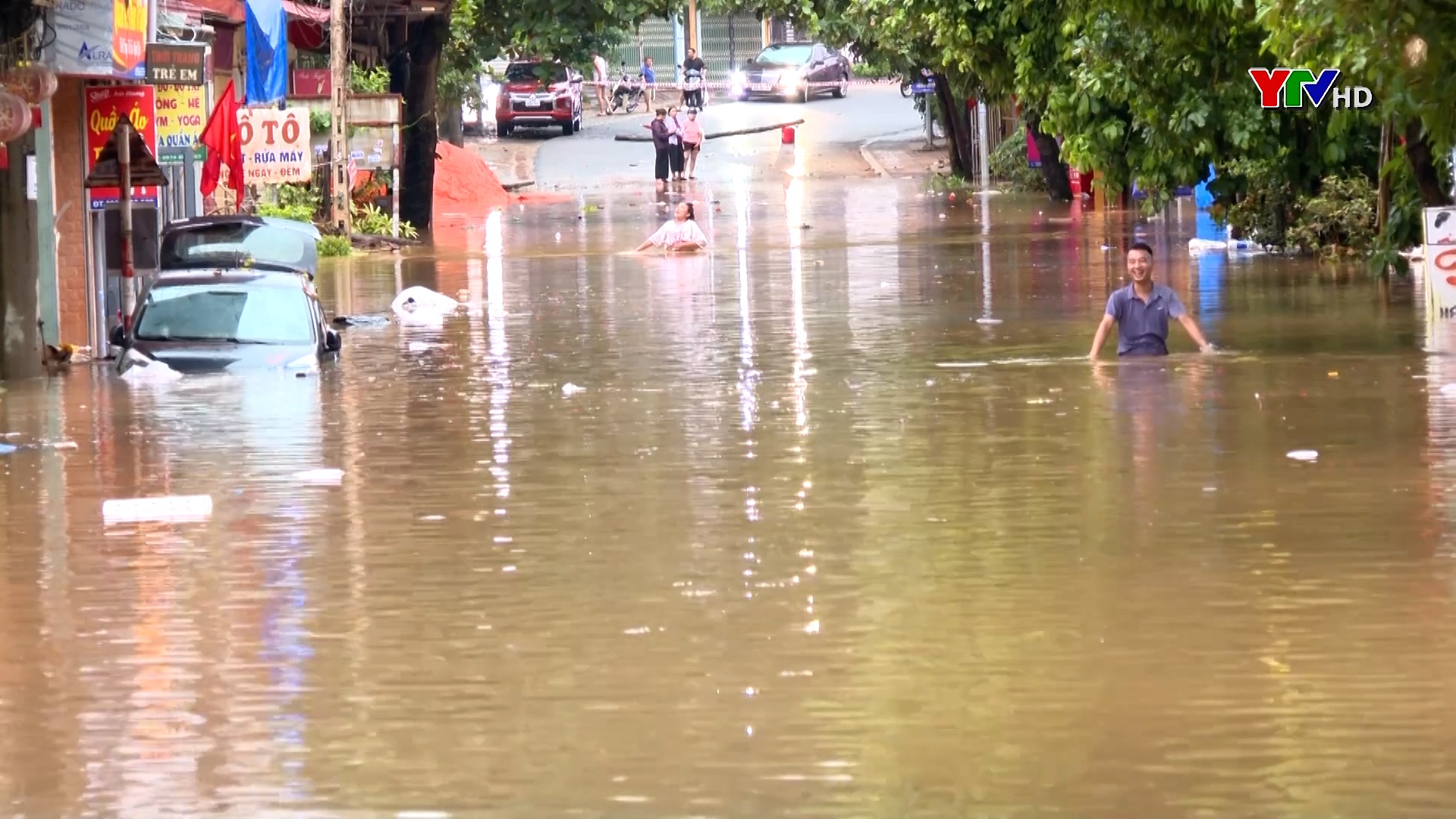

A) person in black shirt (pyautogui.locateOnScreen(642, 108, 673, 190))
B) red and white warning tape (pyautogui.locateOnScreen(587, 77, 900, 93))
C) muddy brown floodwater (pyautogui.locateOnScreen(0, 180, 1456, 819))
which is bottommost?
muddy brown floodwater (pyautogui.locateOnScreen(0, 180, 1456, 819))

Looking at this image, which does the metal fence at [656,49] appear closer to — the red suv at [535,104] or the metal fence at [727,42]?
the metal fence at [727,42]

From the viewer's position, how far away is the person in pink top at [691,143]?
163ft

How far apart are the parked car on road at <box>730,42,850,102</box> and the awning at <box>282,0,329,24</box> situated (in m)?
28.9

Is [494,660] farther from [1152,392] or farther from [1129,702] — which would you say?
[1152,392]

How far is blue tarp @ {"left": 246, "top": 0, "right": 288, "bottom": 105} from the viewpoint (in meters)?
28.9

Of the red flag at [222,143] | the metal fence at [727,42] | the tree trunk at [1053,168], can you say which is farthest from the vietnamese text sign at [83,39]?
the metal fence at [727,42]

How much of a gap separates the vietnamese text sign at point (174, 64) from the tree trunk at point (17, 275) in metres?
2.57

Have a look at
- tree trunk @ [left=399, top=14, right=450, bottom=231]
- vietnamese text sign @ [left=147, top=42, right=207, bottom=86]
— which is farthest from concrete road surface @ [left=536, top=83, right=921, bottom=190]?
vietnamese text sign @ [left=147, top=42, right=207, bottom=86]

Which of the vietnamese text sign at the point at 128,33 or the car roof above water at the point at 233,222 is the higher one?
the vietnamese text sign at the point at 128,33

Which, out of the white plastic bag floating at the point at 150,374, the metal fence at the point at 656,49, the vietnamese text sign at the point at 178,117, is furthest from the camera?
the metal fence at the point at 656,49

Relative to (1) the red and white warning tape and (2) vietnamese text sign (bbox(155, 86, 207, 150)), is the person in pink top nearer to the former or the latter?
(1) the red and white warning tape

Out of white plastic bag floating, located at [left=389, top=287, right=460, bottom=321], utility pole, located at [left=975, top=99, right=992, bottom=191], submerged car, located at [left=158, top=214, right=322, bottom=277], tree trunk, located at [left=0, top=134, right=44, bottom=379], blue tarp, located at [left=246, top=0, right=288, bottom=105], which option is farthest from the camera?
utility pole, located at [left=975, top=99, right=992, bottom=191]

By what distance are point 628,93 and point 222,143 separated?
1596 inches

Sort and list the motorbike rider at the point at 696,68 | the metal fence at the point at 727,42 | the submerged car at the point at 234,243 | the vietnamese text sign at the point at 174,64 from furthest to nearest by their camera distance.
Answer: the metal fence at the point at 727,42 → the motorbike rider at the point at 696,68 → the submerged car at the point at 234,243 → the vietnamese text sign at the point at 174,64
